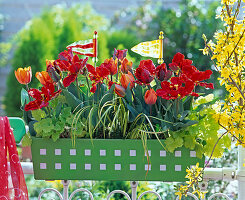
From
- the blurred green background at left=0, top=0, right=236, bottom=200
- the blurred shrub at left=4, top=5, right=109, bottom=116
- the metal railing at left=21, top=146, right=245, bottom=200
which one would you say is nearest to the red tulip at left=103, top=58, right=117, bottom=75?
the metal railing at left=21, top=146, right=245, bottom=200

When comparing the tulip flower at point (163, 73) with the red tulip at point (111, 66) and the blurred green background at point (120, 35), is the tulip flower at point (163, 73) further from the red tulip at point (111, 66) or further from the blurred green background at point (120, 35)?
the blurred green background at point (120, 35)

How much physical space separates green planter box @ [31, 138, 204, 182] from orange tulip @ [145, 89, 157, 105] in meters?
0.10

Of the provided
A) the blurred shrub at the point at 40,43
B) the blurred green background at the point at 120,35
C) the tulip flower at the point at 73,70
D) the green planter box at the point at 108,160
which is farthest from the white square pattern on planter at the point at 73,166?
the blurred shrub at the point at 40,43

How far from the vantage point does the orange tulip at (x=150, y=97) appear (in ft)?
3.00

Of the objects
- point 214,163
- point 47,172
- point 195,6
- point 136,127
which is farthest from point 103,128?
point 195,6

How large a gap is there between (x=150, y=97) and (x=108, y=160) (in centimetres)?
19

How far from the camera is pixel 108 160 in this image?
3.25ft

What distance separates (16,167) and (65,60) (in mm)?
287

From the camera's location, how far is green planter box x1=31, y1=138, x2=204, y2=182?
979 millimetres

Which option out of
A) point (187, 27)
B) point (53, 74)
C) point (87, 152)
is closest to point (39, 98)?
point (53, 74)

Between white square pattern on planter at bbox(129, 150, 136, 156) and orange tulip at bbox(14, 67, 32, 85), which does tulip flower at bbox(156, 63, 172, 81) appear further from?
orange tulip at bbox(14, 67, 32, 85)

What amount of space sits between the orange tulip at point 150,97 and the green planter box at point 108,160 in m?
0.10

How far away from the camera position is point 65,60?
1000 mm

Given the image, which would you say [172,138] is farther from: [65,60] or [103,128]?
[65,60]
